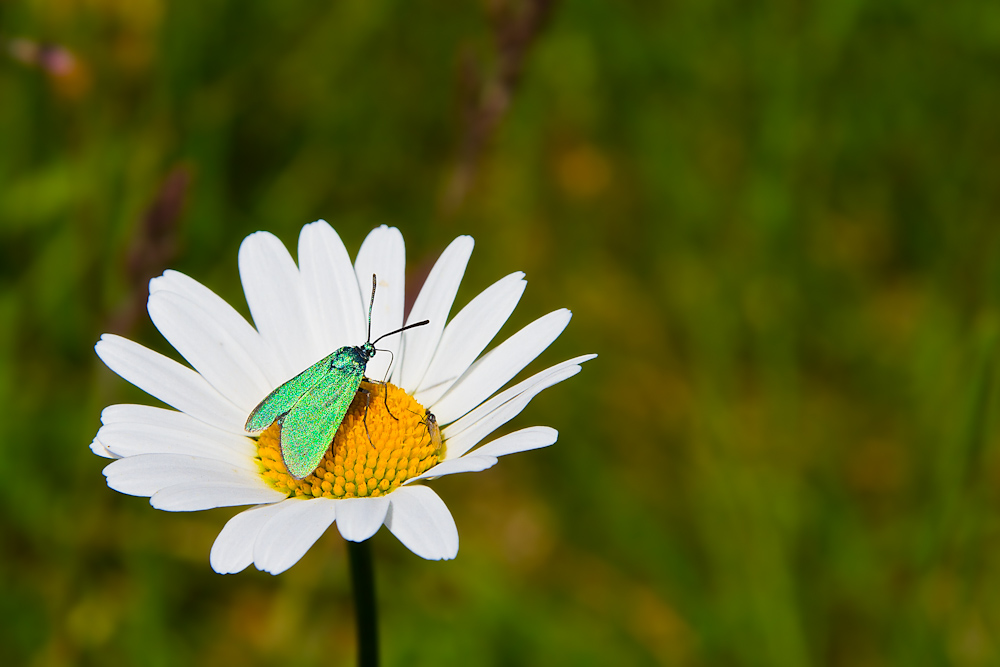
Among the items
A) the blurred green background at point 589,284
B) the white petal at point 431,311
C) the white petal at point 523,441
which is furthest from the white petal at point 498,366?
the blurred green background at point 589,284

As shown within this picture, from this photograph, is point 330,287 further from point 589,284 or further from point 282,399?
point 589,284

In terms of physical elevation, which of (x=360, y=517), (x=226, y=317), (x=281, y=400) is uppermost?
(x=226, y=317)

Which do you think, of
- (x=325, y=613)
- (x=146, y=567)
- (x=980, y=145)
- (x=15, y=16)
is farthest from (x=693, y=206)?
(x=15, y=16)

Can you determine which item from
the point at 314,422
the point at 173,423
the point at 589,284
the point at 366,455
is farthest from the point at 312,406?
the point at 589,284

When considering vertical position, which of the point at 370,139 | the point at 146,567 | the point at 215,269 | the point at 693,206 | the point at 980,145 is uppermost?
the point at 370,139

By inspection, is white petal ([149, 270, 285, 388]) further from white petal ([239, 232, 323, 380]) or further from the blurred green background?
the blurred green background

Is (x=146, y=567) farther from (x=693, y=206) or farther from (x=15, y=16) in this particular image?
(x=693, y=206)
